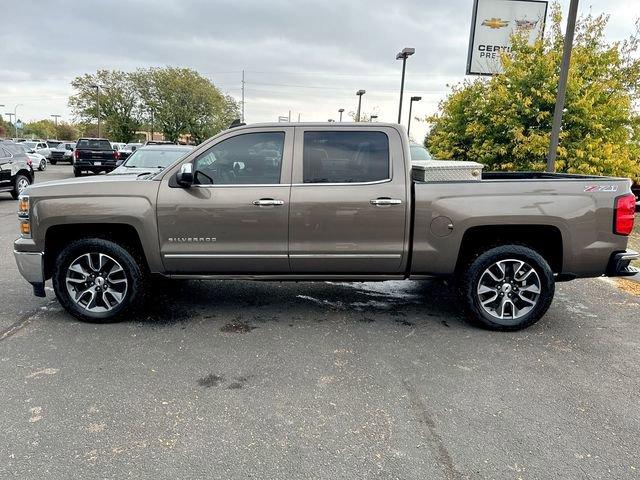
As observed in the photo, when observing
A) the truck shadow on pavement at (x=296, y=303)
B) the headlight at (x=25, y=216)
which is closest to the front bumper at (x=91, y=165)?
the truck shadow on pavement at (x=296, y=303)

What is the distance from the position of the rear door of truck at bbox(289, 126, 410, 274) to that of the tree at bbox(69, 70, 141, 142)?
201 ft

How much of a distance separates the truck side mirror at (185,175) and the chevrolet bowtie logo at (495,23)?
51.1 feet

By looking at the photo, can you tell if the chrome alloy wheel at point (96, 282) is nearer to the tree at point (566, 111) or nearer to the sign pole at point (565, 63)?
the sign pole at point (565, 63)

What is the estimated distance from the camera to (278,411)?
3.14 metres

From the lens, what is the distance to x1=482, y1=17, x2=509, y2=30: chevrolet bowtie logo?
1653 centimetres

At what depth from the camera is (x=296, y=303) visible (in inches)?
210

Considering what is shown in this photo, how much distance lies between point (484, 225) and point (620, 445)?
2.11m

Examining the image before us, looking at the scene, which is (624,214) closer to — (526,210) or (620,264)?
(620,264)

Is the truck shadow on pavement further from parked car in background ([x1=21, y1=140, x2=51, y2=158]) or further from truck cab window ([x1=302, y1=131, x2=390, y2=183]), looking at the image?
parked car in background ([x1=21, y1=140, x2=51, y2=158])

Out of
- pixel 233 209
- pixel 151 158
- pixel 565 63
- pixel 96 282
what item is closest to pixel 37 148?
pixel 151 158

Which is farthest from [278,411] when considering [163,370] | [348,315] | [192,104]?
[192,104]

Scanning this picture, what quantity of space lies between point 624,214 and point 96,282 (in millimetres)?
4988

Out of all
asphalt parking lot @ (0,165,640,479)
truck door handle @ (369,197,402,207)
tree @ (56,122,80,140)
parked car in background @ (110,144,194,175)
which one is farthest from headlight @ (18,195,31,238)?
tree @ (56,122,80,140)

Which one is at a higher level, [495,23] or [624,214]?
[495,23]
